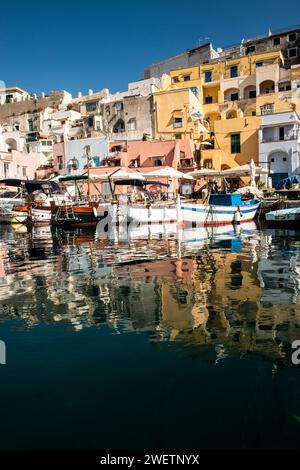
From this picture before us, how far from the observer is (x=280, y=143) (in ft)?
134

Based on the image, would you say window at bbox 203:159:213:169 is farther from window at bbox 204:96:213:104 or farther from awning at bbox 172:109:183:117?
window at bbox 204:96:213:104

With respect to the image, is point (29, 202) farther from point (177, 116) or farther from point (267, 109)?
point (267, 109)

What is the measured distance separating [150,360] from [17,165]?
45767 mm

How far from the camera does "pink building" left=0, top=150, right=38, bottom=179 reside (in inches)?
1750

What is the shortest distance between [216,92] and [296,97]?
13028 mm

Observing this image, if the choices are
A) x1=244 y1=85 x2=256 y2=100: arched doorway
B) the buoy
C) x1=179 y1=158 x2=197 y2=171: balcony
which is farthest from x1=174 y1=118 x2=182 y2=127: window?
the buoy

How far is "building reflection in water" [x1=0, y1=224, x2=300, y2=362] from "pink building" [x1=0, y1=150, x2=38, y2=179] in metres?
31.8

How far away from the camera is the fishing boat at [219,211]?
2603cm

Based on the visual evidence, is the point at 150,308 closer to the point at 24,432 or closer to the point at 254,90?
the point at 24,432

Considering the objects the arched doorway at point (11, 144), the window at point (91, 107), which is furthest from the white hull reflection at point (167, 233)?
the window at point (91, 107)

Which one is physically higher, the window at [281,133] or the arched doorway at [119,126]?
the arched doorway at [119,126]

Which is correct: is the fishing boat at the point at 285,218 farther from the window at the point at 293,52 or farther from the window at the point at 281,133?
the window at the point at 293,52

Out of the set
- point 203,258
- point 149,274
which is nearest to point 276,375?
point 149,274

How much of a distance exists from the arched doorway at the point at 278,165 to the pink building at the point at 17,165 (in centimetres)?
2999
